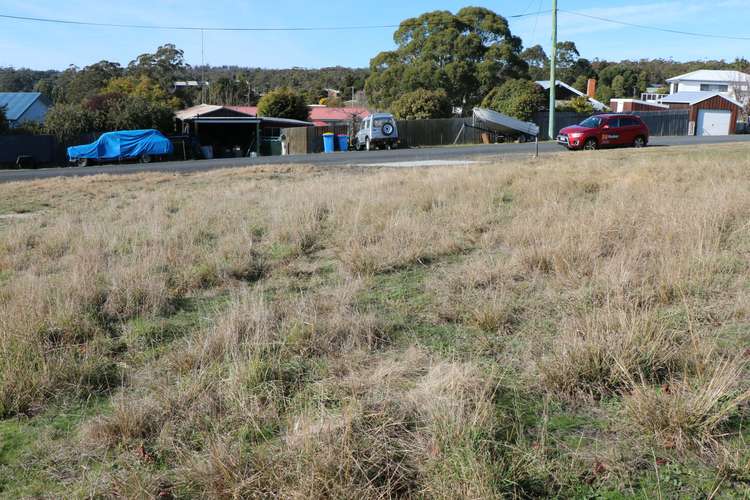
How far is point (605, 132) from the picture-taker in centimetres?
2630

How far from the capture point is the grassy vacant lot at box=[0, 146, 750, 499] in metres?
3.01

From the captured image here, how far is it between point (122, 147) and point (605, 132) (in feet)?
81.4

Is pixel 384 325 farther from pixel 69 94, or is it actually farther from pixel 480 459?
pixel 69 94

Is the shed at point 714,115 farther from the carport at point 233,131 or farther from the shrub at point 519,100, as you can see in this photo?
the carport at point 233,131

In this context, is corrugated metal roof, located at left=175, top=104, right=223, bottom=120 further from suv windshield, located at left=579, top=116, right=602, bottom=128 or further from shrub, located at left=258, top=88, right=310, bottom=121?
suv windshield, located at left=579, top=116, right=602, bottom=128

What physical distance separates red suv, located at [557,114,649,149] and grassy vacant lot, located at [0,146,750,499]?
18398mm

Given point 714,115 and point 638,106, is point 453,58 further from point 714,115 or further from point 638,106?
point 714,115

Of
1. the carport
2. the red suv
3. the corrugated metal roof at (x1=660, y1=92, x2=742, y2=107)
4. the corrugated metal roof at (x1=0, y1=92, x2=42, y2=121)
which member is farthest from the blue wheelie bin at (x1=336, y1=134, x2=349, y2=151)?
the corrugated metal roof at (x1=0, y1=92, x2=42, y2=121)

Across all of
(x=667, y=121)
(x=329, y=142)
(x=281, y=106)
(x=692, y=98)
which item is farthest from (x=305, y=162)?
(x=692, y=98)

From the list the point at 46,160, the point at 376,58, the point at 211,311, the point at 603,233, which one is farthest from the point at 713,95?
the point at 211,311

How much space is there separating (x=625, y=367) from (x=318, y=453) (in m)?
1.92

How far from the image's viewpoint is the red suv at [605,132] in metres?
26.3

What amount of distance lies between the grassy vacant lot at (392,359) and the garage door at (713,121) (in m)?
52.3

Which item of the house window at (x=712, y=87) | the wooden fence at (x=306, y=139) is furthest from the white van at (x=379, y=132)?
the house window at (x=712, y=87)
